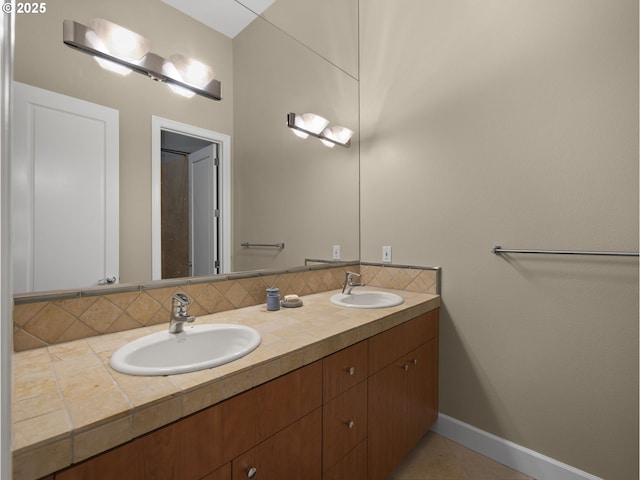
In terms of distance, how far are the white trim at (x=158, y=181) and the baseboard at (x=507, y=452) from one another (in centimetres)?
158

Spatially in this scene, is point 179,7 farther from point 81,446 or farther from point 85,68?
point 81,446

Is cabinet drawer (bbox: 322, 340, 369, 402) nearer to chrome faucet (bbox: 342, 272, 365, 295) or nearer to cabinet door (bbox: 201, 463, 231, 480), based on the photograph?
cabinet door (bbox: 201, 463, 231, 480)

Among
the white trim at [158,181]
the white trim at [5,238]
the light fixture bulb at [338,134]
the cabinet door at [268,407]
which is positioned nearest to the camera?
the white trim at [5,238]

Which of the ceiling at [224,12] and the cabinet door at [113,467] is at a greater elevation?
the ceiling at [224,12]

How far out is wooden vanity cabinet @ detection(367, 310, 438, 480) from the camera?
4.48ft

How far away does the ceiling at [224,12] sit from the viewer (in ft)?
4.52

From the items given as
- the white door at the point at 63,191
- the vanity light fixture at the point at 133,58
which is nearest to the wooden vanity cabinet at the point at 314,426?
the white door at the point at 63,191

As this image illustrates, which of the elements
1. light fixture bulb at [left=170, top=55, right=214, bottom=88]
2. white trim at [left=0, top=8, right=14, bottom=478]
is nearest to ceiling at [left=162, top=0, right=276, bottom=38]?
light fixture bulb at [left=170, top=55, right=214, bottom=88]

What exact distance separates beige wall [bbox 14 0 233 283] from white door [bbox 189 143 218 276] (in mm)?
160

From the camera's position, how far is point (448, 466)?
1.64 meters

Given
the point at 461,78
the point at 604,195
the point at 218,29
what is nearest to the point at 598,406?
the point at 604,195

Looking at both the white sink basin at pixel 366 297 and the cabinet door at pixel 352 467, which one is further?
the white sink basin at pixel 366 297

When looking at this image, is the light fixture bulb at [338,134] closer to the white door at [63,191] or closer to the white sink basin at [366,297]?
the white sink basin at [366,297]

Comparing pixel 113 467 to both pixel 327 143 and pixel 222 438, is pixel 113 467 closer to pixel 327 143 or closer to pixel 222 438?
pixel 222 438
